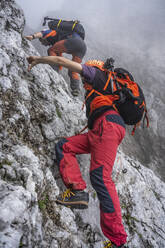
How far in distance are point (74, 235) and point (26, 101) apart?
3.12 m

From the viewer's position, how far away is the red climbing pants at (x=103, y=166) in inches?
119

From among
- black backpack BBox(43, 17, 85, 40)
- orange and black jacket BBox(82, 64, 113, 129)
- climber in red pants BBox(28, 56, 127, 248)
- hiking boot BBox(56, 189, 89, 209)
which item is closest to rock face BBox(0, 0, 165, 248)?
hiking boot BBox(56, 189, 89, 209)

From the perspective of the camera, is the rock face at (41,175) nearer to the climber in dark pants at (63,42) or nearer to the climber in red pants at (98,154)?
the climber in red pants at (98,154)

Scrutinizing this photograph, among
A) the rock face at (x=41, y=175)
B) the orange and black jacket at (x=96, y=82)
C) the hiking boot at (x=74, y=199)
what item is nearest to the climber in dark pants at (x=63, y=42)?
the rock face at (x=41, y=175)

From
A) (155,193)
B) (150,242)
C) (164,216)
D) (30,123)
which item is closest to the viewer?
(30,123)

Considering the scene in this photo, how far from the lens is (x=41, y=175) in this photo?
296cm

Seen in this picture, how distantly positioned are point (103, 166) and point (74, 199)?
0.91 meters

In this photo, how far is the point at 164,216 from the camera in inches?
209

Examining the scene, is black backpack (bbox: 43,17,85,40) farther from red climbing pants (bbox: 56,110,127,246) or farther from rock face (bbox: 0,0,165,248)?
red climbing pants (bbox: 56,110,127,246)

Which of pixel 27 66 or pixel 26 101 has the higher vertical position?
pixel 27 66

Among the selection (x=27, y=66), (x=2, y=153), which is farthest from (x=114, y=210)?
(x=27, y=66)

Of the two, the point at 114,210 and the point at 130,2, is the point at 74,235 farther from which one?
the point at 130,2

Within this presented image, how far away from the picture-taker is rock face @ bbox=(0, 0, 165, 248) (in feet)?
6.59

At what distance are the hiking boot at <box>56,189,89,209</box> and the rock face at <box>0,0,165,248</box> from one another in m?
0.15
